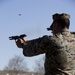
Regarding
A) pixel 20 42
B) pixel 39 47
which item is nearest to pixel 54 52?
pixel 39 47

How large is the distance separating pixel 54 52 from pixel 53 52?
18mm

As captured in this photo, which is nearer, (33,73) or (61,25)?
(61,25)

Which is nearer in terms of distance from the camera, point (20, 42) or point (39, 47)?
point (39, 47)

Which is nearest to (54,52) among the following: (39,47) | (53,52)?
(53,52)

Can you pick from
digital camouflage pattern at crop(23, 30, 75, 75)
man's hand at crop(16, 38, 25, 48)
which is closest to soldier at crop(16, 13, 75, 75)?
digital camouflage pattern at crop(23, 30, 75, 75)

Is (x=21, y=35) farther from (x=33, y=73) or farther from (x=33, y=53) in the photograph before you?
(x=33, y=73)

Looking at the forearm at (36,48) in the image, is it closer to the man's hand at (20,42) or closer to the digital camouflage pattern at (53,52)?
the digital camouflage pattern at (53,52)

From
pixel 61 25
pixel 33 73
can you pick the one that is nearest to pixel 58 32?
pixel 61 25

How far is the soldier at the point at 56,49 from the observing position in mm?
7270

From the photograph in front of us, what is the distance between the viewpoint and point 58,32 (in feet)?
24.2

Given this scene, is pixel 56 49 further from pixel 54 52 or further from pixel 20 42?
pixel 20 42

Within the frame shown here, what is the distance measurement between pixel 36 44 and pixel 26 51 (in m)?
0.21

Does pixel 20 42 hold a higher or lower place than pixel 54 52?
higher

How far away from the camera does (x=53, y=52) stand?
731cm
